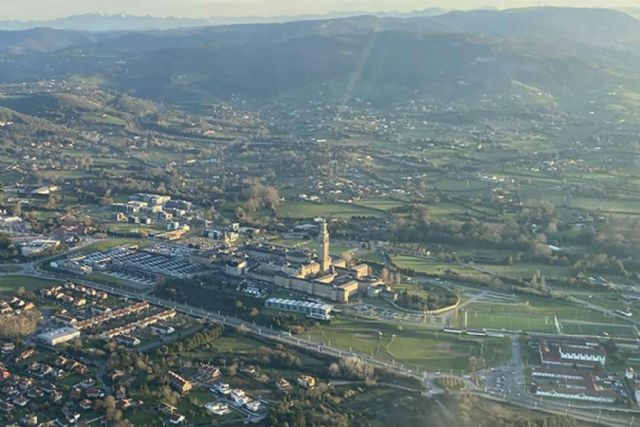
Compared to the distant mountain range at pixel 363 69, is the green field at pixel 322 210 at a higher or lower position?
higher

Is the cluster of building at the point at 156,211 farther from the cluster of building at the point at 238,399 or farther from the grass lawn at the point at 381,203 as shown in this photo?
the cluster of building at the point at 238,399

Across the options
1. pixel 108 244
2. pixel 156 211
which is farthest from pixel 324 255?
pixel 156 211

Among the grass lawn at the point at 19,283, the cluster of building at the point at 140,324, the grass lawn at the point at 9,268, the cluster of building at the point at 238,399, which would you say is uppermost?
the cluster of building at the point at 238,399

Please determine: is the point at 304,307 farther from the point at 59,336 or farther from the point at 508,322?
the point at 59,336

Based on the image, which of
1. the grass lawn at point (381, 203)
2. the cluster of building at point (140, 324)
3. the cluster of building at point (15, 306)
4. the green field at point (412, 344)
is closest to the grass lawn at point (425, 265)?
the green field at point (412, 344)

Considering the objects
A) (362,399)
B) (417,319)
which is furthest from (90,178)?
(362,399)

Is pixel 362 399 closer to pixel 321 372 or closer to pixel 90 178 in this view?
pixel 321 372

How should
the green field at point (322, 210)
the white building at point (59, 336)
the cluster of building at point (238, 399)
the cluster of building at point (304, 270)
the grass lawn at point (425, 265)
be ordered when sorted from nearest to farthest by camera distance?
the cluster of building at point (238, 399) → the white building at point (59, 336) → the cluster of building at point (304, 270) → the grass lawn at point (425, 265) → the green field at point (322, 210)
